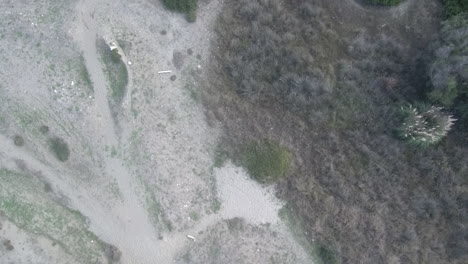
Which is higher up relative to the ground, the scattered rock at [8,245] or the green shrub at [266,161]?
the green shrub at [266,161]

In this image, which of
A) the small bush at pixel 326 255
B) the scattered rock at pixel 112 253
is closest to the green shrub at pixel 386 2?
the small bush at pixel 326 255

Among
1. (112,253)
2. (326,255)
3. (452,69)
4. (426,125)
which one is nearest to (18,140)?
(112,253)

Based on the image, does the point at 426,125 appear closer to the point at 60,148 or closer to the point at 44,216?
the point at 60,148

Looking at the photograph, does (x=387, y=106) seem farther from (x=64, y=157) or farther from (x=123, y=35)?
(x=64, y=157)

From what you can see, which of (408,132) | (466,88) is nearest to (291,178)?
(408,132)

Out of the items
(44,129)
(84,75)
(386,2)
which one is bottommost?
(44,129)

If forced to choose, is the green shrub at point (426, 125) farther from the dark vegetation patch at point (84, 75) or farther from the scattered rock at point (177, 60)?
the dark vegetation patch at point (84, 75)

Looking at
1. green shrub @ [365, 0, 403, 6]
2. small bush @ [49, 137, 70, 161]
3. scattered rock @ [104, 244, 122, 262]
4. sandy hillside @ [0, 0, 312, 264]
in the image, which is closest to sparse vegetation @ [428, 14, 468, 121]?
green shrub @ [365, 0, 403, 6]
